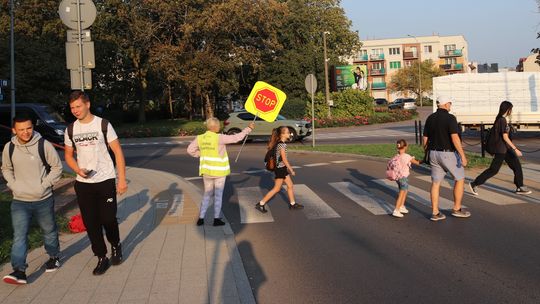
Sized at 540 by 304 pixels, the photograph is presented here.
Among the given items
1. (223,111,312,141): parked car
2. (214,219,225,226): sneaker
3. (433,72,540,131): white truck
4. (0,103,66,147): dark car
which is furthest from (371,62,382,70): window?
(214,219,225,226): sneaker

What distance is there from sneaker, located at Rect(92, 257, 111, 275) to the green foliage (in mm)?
37113

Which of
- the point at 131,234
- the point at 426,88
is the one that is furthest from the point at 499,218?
the point at 426,88

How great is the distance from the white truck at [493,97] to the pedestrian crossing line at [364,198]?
14.3m

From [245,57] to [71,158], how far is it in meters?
38.2

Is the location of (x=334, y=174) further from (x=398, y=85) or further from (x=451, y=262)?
(x=398, y=85)

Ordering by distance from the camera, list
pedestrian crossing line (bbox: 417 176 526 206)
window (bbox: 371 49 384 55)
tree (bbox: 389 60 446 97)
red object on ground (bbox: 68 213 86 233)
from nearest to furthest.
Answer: red object on ground (bbox: 68 213 86 233)
pedestrian crossing line (bbox: 417 176 526 206)
tree (bbox: 389 60 446 97)
window (bbox: 371 49 384 55)

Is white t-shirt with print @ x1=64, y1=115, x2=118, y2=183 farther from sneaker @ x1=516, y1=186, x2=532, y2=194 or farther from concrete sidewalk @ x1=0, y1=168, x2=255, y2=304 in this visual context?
sneaker @ x1=516, y1=186, x2=532, y2=194

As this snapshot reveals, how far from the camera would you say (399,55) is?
108938 mm

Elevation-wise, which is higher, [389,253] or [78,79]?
[78,79]

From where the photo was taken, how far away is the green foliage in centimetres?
4241

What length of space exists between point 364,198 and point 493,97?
17068 mm

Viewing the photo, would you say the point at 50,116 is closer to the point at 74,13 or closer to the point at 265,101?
the point at 74,13

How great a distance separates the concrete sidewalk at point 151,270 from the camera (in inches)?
186

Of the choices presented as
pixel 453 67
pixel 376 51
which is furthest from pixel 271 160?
pixel 376 51
